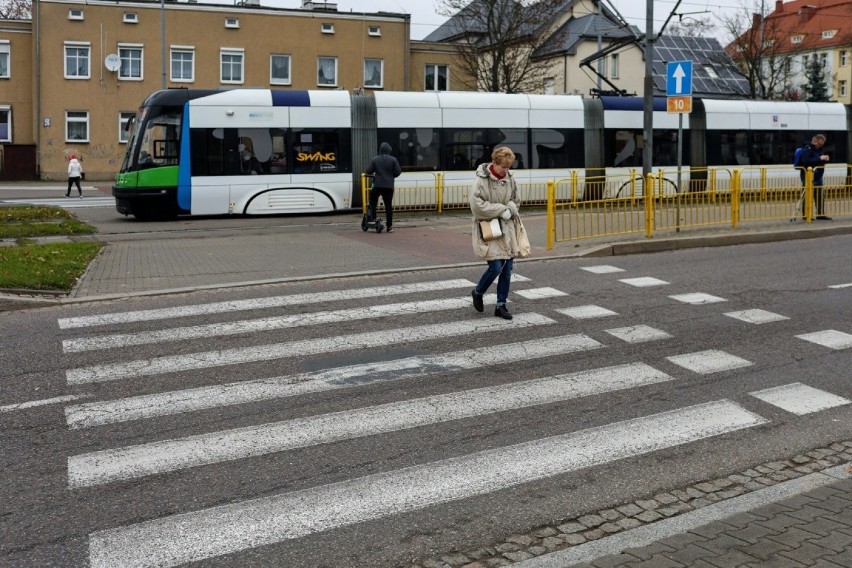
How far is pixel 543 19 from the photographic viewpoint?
47.9 m

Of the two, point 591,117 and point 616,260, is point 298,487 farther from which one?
point 591,117

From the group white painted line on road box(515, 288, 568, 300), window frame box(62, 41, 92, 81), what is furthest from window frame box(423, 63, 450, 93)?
white painted line on road box(515, 288, 568, 300)

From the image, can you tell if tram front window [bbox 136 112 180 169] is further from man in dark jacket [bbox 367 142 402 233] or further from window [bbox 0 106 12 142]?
window [bbox 0 106 12 142]

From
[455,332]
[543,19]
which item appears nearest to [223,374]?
[455,332]

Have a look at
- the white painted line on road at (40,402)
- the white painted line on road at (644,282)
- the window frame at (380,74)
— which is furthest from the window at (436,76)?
the white painted line on road at (40,402)

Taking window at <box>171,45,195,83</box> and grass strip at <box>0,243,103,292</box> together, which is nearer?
grass strip at <box>0,243,103,292</box>

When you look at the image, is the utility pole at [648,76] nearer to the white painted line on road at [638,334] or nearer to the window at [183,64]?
the white painted line on road at [638,334]

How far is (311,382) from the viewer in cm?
800

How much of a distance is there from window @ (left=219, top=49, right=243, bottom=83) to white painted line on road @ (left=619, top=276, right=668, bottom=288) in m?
41.2

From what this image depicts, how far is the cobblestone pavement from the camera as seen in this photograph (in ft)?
15.0

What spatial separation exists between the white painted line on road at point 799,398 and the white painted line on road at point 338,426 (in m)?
0.84

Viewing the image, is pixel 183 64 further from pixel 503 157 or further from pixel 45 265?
pixel 503 157

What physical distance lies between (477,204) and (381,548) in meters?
5.86

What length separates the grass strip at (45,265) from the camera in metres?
12.1
